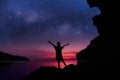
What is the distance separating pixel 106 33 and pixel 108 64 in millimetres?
4239

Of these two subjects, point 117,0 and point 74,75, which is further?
point 117,0

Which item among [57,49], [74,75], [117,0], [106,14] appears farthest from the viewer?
[57,49]

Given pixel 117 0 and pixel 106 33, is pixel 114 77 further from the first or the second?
pixel 117 0

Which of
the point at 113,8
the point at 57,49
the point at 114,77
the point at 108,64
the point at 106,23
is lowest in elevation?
the point at 114,77

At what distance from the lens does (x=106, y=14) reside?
1759cm

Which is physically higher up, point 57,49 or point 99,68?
point 57,49

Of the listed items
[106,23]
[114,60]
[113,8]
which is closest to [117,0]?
[113,8]

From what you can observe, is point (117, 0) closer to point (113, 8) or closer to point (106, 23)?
point (113, 8)

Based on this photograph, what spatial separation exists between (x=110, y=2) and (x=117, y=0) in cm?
79

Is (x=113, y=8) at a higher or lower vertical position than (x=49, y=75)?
higher

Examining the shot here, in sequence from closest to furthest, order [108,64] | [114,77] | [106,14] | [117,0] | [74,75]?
[114,77], [108,64], [74,75], [117,0], [106,14]

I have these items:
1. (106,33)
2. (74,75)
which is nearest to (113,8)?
(106,33)

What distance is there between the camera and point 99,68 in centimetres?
1420

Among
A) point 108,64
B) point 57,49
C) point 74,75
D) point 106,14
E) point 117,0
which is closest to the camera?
point 108,64
